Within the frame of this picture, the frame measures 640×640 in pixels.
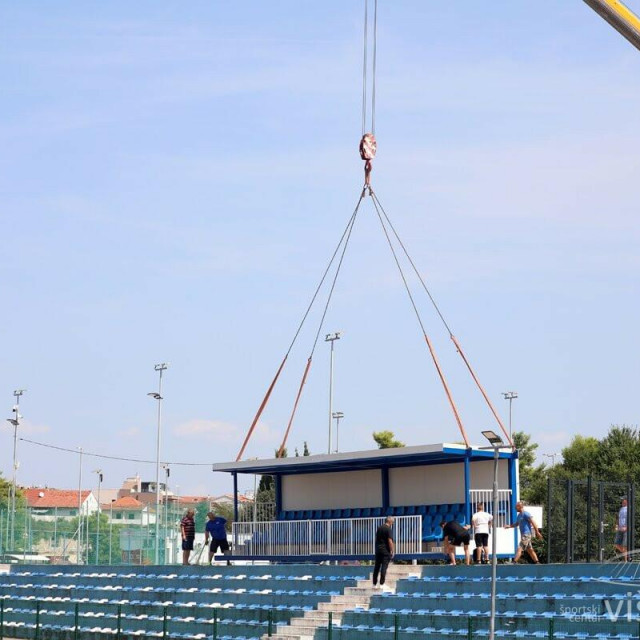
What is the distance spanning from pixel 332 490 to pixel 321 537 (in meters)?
3.02

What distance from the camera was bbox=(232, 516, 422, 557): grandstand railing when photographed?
2905 cm

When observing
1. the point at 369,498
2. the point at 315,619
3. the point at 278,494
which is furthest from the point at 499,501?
the point at 278,494

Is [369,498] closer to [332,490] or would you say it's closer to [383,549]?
[332,490]

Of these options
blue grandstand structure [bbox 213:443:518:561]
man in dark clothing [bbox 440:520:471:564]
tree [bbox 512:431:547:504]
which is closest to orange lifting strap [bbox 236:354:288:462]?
blue grandstand structure [bbox 213:443:518:561]

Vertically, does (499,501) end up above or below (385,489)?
below

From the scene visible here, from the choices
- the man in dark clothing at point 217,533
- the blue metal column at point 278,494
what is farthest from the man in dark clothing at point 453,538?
the blue metal column at point 278,494

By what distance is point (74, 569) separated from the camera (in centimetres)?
3625

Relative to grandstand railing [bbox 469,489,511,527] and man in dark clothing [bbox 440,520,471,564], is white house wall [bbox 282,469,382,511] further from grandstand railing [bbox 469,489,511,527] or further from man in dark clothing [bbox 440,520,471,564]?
man in dark clothing [bbox 440,520,471,564]

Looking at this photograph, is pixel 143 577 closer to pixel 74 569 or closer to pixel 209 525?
pixel 209 525

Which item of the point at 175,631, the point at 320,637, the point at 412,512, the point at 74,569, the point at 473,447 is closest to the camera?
the point at 320,637

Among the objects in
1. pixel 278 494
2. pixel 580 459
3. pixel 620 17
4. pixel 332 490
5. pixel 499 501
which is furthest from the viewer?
pixel 580 459

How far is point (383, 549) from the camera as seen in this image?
82.0 feet

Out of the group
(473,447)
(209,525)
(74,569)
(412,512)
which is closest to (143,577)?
(209,525)

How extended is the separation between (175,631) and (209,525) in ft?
21.4
